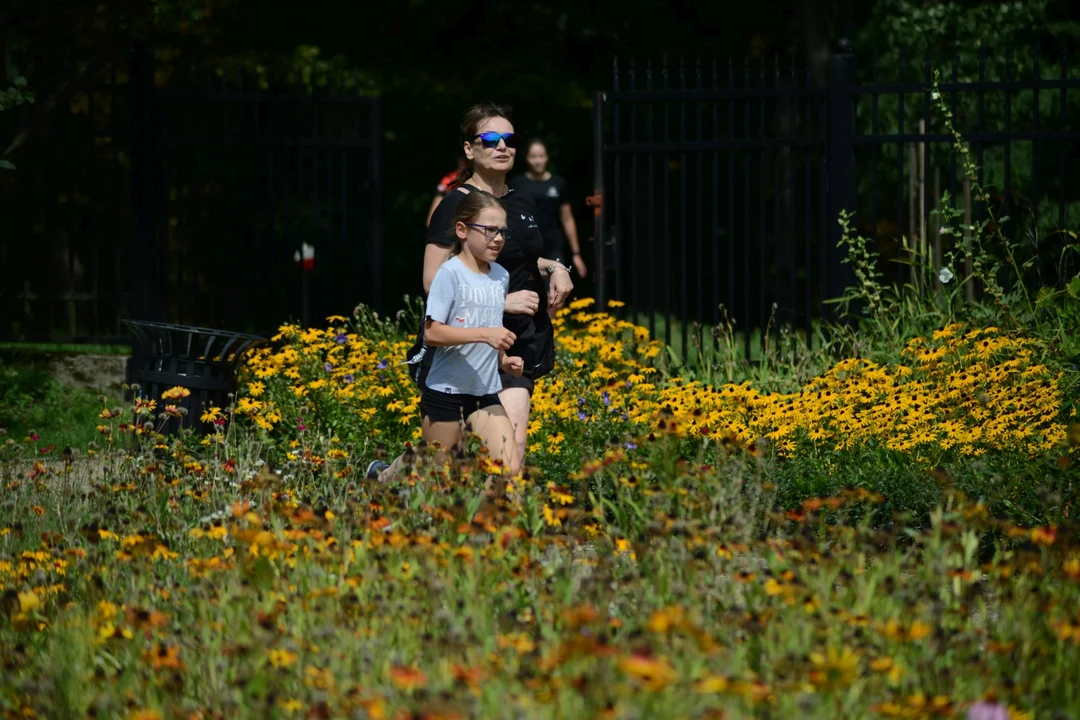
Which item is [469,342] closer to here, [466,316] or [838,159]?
[466,316]

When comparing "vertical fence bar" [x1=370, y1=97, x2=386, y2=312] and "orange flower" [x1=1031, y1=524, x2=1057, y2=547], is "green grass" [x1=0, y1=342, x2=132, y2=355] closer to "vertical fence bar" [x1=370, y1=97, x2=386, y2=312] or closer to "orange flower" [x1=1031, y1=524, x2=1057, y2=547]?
"vertical fence bar" [x1=370, y1=97, x2=386, y2=312]

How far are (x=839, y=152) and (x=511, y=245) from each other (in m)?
4.59

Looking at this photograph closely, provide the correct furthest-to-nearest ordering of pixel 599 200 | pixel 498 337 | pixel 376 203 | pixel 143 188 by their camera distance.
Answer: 1. pixel 376 203
2. pixel 143 188
3. pixel 599 200
4. pixel 498 337

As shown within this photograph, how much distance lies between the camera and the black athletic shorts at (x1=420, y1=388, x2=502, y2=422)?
17.5ft

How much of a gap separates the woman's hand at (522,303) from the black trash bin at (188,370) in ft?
6.71

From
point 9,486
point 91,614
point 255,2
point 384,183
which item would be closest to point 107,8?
point 255,2

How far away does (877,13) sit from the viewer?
1644 centimetres

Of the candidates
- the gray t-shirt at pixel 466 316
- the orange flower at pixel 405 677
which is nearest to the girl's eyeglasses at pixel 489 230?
the gray t-shirt at pixel 466 316

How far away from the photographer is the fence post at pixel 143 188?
943 centimetres

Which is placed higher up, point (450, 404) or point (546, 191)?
point (546, 191)

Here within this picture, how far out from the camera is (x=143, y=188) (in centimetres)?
948

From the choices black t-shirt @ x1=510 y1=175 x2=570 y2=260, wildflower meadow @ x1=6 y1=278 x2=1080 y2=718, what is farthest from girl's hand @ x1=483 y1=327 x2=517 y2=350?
black t-shirt @ x1=510 y1=175 x2=570 y2=260

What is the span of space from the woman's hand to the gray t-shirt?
25mm

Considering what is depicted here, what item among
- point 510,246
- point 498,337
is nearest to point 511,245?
point 510,246
